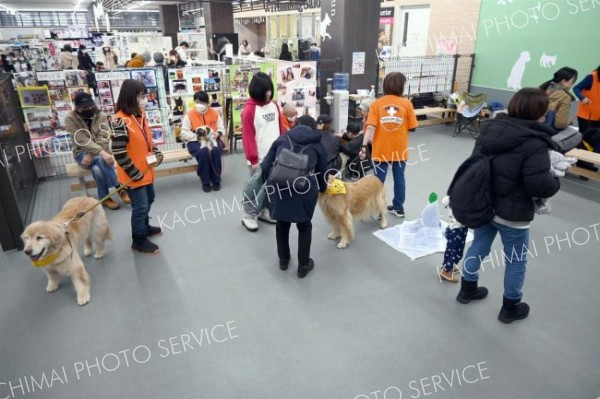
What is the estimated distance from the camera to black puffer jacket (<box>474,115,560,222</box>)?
203 centimetres

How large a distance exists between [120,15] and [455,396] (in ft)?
122

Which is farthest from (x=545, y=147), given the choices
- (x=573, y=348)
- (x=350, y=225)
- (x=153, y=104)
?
(x=153, y=104)

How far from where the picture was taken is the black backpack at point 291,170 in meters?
2.54

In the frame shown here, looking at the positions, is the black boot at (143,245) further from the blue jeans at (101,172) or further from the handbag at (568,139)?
the handbag at (568,139)

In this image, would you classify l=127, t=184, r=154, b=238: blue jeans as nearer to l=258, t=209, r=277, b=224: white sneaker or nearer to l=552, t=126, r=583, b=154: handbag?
l=258, t=209, r=277, b=224: white sneaker

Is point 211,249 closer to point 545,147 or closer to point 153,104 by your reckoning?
point 545,147

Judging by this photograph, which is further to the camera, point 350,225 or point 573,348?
point 350,225

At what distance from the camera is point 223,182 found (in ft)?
16.6

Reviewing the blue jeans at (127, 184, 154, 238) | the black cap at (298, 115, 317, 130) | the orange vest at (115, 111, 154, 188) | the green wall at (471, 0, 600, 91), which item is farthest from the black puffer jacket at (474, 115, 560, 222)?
the green wall at (471, 0, 600, 91)

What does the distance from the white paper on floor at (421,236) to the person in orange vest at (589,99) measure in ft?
9.10

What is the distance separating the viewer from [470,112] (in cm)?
672

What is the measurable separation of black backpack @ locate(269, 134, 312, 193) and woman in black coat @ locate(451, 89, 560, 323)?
1061 millimetres

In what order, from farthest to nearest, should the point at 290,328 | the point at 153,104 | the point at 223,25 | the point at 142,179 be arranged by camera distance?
the point at 223,25
the point at 153,104
the point at 142,179
the point at 290,328

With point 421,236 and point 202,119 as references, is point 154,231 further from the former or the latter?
point 421,236
